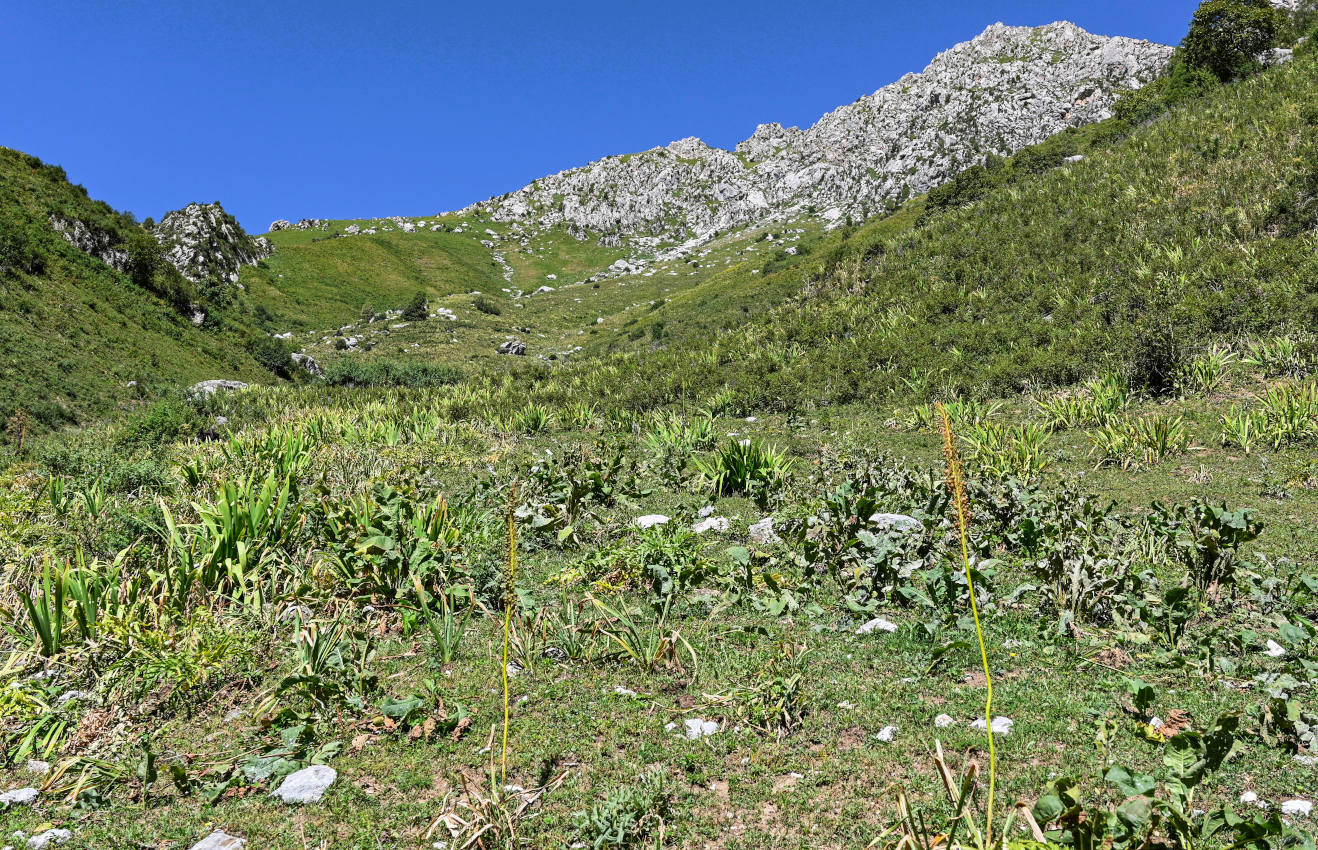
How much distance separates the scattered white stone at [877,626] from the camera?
537 cm

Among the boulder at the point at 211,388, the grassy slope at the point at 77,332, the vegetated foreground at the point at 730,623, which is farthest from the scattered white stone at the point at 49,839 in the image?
the grassy slope at the point at 77,332

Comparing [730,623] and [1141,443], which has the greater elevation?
[730,623]

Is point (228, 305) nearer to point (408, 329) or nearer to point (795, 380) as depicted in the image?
point (408, 329)

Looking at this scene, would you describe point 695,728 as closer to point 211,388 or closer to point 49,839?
point 49,839

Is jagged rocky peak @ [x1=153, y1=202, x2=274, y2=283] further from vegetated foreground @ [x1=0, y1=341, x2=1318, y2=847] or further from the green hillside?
vegetated foreground @ [x1=0, y1=341, x2=1318, y2=847]

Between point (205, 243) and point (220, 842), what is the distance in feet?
228

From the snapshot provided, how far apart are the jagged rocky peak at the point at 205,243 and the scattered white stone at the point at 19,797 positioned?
59.6 metres

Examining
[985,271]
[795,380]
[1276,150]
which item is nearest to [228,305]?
[795,380]

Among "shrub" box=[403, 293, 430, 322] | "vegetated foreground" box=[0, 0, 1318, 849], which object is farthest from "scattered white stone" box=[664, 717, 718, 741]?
"shrub" box=[403, 293, 430, 322]

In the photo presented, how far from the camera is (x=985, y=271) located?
20625 millimetres

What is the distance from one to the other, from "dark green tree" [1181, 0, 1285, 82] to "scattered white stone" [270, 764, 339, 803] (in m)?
49.2

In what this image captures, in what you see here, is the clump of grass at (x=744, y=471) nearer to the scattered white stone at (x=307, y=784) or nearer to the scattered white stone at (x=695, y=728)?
the scattered white stone at (x=695, y=728)

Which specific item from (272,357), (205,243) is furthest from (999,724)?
(205,243)

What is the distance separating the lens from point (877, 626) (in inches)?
214
